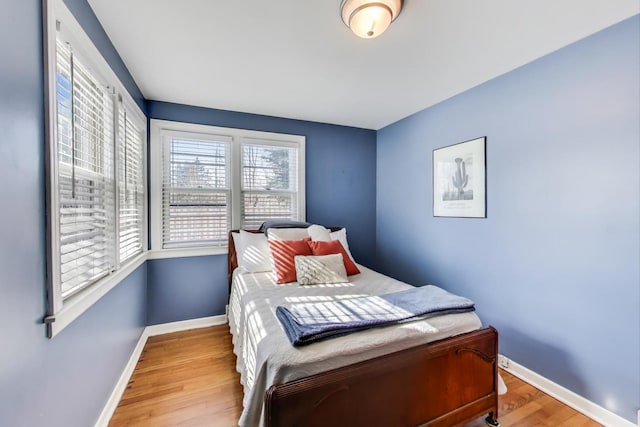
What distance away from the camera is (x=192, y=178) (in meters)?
2.93

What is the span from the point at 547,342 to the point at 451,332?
3.35ft

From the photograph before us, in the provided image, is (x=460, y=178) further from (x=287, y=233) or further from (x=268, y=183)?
(x=268, y=183)

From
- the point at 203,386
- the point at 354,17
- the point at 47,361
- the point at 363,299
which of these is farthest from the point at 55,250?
the point at 354,17

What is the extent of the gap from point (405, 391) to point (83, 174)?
6.44ft

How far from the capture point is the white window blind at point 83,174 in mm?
1180

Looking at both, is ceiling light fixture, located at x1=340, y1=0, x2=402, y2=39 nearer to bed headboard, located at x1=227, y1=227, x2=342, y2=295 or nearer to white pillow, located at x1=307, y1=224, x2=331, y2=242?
white pillow, located at x1=307, y1=224, x2=331, y2=242

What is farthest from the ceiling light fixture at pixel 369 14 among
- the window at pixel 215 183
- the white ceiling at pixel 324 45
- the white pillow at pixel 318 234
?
the window at pixel 215 183

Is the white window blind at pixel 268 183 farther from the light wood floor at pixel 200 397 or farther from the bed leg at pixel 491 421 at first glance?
the bed leg at pixel 491 421

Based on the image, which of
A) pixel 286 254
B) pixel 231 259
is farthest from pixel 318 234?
pixel 231 259

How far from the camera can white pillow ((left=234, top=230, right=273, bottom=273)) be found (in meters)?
2.52

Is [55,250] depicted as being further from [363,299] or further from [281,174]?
[281,174]

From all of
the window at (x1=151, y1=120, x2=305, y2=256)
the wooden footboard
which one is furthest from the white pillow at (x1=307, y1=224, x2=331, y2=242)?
the wooden footboard

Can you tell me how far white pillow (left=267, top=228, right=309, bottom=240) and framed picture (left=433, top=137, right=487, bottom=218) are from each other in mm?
1427

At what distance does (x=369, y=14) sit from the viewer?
55.6 inches
